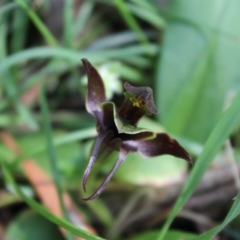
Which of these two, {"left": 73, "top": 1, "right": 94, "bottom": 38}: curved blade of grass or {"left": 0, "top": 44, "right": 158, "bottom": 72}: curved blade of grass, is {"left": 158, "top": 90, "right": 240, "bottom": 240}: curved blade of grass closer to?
{"left": 0, "top": 44, "right": 158, "bottom": 72}: curved blade of grass

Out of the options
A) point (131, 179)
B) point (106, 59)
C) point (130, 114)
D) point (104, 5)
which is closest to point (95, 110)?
point (130, 114)

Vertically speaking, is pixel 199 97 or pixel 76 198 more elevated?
pixel 199 97

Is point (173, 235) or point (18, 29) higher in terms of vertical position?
point (18, 29)

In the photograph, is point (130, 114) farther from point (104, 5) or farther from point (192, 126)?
point (104, 5)

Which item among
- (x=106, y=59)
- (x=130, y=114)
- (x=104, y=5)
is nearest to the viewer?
(x=130, y=114)

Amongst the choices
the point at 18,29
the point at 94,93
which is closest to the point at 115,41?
the point at 18,29

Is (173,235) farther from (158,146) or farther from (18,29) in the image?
(18,29)
